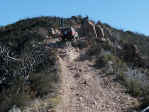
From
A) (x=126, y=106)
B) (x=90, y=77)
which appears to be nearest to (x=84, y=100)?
(x=126, y=106)

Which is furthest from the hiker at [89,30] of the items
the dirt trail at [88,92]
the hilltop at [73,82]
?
the dirt trail at [88,92]

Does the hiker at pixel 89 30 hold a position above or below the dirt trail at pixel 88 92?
above

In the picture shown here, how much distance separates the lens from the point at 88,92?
12727 millimetres

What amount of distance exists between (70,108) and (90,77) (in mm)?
5008

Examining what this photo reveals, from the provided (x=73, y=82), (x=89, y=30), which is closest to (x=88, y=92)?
(x=73, y=82)

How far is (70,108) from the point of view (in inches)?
422

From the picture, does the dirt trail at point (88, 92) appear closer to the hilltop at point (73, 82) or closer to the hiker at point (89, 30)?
the hilltop at point (73, 82)

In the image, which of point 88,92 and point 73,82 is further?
point 73,82

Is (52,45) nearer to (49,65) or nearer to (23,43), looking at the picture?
(23,43)

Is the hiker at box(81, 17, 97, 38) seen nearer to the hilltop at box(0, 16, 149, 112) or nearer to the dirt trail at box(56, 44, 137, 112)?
the hilltop at box(0, 16, 149, 112)

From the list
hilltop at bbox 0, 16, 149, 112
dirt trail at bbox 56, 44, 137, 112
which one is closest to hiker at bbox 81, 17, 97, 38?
hilltop at bbox 0, 16, 149, 112

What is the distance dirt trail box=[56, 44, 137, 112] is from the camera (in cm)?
1073

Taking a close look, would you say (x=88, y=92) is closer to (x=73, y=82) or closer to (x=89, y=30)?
(x=73, y=82)

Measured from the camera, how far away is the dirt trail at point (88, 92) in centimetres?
1073
